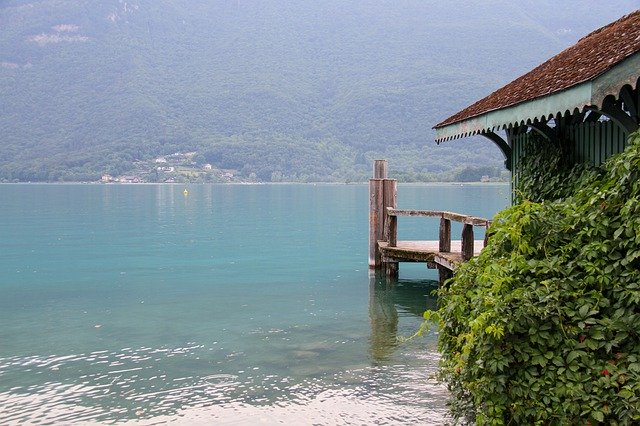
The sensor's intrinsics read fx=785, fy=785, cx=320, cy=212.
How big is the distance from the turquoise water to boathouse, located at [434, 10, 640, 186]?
3419 mm

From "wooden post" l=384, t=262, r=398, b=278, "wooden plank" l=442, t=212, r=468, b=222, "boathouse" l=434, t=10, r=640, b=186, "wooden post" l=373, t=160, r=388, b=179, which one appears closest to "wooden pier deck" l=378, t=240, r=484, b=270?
"wooden post" l=384, t=262, r=398, b=278

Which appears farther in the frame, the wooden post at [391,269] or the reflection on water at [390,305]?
the wooden post at [391,269]

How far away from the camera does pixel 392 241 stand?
19734 millimetres

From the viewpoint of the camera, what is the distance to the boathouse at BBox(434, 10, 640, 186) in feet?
21.7

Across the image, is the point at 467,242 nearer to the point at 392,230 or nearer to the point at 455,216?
the point at 455,216

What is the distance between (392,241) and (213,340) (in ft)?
23.7

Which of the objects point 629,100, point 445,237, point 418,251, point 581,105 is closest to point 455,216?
point 445,237

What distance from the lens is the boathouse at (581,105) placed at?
661 centimetres

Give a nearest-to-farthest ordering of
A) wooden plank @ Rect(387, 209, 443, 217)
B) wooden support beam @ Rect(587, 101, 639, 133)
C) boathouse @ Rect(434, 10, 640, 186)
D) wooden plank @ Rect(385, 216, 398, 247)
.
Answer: boathouse @ Rect(434, 10, 640, 186) → wooden support beam @ Rect(587, 101, 639, 133) → wooden plank @ Rect(387, 209, 443, 217) → wooden plank @ Rect(385, 216, 398, 247)

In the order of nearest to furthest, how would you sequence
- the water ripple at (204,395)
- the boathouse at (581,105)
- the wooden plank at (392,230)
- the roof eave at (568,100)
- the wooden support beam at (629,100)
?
1. the roof eave at (568,100)
2. the boathouse at (581,105)
3. the wooden support beam at (629,100)
4. the water ripple at (204,395)
5. the wooden plank at (392,230)

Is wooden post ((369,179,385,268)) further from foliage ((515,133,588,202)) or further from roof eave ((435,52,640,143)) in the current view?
roof eave ((435,52,640,143))

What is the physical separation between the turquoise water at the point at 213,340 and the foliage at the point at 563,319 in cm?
299

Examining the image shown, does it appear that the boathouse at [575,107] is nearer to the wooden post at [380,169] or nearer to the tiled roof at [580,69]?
the tiled roof at [580,69]

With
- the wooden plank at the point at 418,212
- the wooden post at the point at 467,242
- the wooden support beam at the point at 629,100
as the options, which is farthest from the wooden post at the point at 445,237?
the wooden support beam at the point at 629,100
